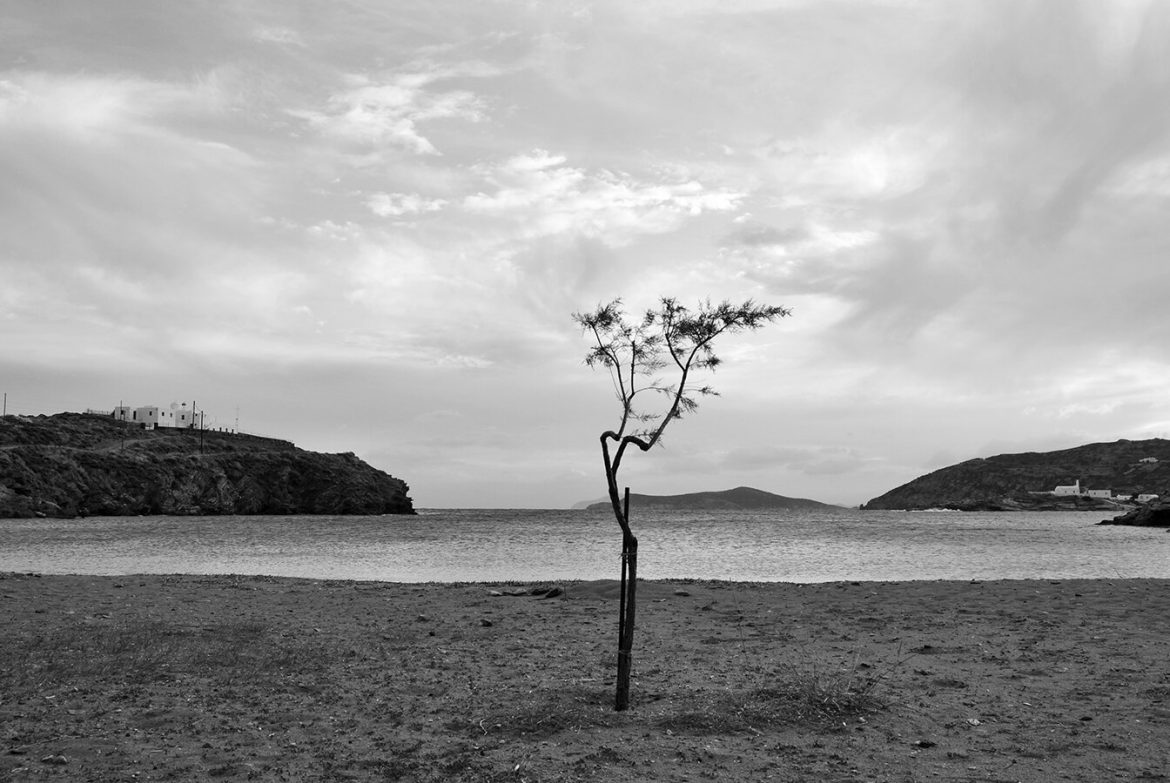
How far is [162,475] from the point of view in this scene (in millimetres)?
129000

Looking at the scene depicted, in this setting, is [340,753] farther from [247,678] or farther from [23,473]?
[23,473]

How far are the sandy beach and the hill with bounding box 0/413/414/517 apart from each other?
105987 mm

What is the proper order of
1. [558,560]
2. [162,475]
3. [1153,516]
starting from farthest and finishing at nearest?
[162,475] → [1153,516] → [558,560]

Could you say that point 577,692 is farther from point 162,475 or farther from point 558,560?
point 162,475

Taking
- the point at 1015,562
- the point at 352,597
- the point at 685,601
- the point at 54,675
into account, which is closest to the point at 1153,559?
the point at 1015,562

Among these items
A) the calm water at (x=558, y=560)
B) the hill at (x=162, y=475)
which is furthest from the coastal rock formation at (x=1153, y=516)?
the hill at (x=162, y=475)

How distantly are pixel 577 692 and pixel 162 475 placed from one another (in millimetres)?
134927

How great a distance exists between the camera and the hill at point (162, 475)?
4363 inches

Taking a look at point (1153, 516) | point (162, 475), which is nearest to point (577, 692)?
point (1153, 516)

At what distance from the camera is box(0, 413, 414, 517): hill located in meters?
111

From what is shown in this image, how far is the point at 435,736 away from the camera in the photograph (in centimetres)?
897

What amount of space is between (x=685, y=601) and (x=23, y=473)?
4517 inches

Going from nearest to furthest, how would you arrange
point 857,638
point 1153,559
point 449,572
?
point 857,638 → point 449,572 → point 1153,559

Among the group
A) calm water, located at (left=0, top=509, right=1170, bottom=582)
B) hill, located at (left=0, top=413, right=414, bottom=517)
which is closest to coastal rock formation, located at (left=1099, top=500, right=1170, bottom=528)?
calm water, located at (left=0, top=509, right=1170, bottom=582)
